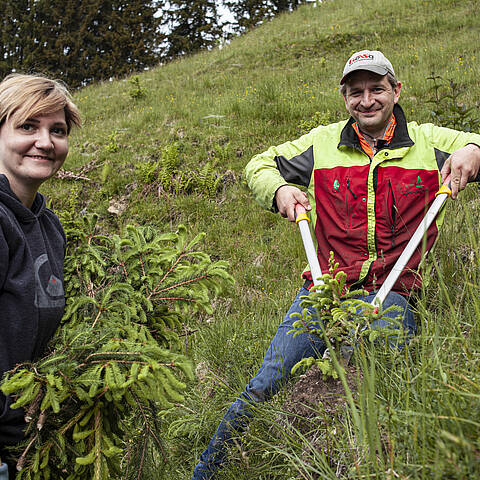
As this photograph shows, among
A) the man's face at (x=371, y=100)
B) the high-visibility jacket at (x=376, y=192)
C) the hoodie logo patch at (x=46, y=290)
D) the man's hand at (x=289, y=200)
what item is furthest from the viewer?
the man's face at (x=371, y=100)

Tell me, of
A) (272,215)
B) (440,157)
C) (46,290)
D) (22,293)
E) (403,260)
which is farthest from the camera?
(272,215)

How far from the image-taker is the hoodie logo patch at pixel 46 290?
1968mm

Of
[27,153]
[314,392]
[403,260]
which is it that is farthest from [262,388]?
[27,153]

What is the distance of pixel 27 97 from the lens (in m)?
2.20

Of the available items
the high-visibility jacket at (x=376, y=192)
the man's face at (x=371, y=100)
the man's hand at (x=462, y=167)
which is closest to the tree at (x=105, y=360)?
the high-visibility jacket at (x=376, y=192)

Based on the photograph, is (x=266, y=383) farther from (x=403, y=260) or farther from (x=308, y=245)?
(x=403, y=260)

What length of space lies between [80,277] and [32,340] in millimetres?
409

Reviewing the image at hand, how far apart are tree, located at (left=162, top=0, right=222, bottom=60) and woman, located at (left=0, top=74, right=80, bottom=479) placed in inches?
1091

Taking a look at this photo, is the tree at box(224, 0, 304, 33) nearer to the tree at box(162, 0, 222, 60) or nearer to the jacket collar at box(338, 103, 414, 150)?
the tree at box(162, 0, 222, 60)

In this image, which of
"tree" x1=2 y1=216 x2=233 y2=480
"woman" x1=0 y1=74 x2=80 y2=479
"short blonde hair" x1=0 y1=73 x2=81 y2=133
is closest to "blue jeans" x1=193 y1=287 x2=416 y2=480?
"tree" x1=2 y1=216 x2=233 y2=480

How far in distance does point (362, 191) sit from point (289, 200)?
0.59 metres

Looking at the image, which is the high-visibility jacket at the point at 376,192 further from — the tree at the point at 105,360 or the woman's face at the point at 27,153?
the woman's face at the point at 27,153

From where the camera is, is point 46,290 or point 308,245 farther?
point 308,245

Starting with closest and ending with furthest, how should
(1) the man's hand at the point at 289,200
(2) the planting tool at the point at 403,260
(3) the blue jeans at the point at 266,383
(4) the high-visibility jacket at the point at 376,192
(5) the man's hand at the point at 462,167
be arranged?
(2) the planting tool at the point at 403,260, (5) the man's hand at the point at 462,167, (3) the blue jeans at the point at 266,383, (1) the man's hand at the point at 289,200, (4) the high-visibility jacket at the point at 376,192
